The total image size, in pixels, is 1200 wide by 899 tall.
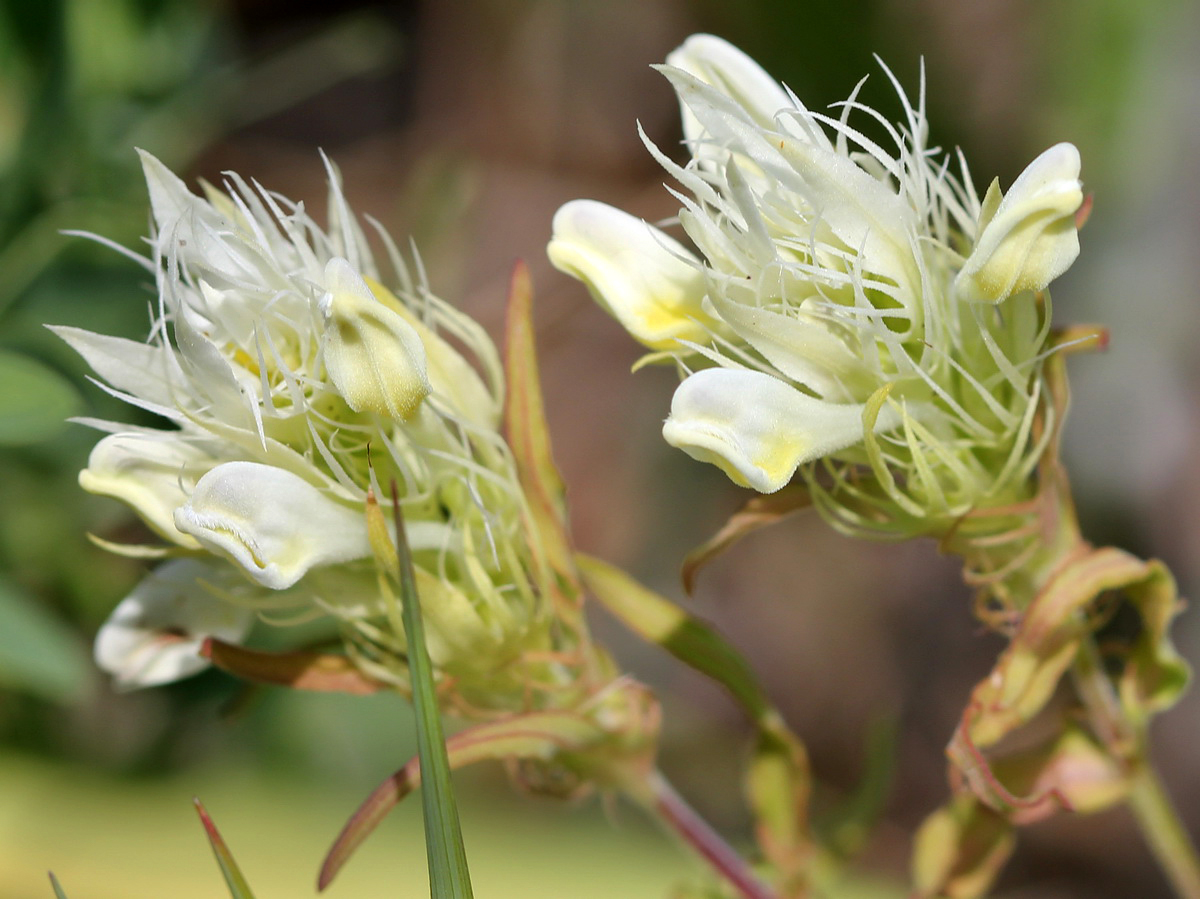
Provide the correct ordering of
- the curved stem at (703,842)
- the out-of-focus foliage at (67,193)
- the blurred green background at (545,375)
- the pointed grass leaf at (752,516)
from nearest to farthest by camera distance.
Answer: the pointed grass leaf at (752,516), the curved stem at (703,842), the out-of-focus foliage at (67,193), the blurred green background at (545,375)

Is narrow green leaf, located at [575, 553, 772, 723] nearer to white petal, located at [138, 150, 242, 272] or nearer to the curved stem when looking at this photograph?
the curved stem

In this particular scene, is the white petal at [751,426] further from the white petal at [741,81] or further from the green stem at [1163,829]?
the green stem at [1163,829]

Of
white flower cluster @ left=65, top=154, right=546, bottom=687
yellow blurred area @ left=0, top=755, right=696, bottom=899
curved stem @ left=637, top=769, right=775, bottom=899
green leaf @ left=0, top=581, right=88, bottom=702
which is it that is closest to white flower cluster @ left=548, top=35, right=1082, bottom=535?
white flower cluster @ left=65, top=154, right=546, bottom=687

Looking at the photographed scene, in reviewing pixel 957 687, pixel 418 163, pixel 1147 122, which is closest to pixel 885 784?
pixel 957 687

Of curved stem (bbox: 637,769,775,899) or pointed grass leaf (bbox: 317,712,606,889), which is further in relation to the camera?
curved stem (bbox: 637,769,775,899)

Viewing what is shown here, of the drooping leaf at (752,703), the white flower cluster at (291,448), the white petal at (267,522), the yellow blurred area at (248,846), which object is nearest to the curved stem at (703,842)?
the drooping leaf at (752,703)

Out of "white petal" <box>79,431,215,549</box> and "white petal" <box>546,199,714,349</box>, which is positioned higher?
"white petal" <box>546,199,714,349</box>

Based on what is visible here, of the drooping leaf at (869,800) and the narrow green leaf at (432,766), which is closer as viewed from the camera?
the narrow green leaf at (432,766)
